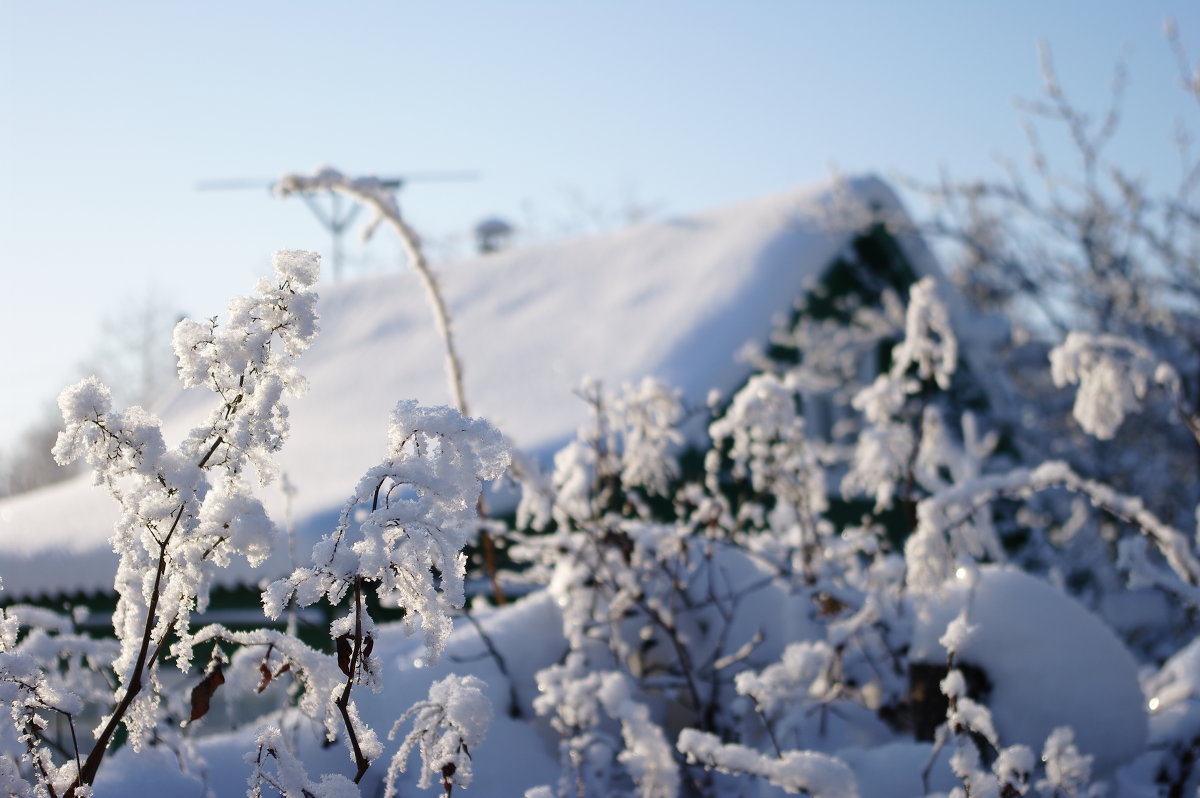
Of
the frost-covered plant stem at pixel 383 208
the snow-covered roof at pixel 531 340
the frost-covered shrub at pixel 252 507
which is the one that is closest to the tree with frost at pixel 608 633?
the frost-covered shrub at pixel 252 507

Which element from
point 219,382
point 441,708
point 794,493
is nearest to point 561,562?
point 794,493

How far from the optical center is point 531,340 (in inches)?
338

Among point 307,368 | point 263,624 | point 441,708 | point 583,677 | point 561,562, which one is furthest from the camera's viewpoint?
point 307,368

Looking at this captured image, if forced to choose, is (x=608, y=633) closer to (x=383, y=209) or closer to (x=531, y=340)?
(x=383, y=209)

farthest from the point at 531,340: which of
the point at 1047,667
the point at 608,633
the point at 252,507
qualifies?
the point at 252,507

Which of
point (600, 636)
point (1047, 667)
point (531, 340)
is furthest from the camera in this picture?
point (531, 340)

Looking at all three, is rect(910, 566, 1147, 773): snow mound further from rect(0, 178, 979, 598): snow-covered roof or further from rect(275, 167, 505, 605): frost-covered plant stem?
rect(0, 178, 979, 598): snow-covered roof

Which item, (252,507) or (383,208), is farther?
(383,208)

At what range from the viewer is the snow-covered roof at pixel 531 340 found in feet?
20.7

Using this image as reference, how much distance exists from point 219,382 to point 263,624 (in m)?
6.34

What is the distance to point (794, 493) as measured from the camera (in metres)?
3.30

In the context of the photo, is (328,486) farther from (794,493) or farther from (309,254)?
(309,254)

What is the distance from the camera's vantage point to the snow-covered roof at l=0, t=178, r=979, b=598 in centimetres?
632

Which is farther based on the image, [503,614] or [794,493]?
[794,493]
